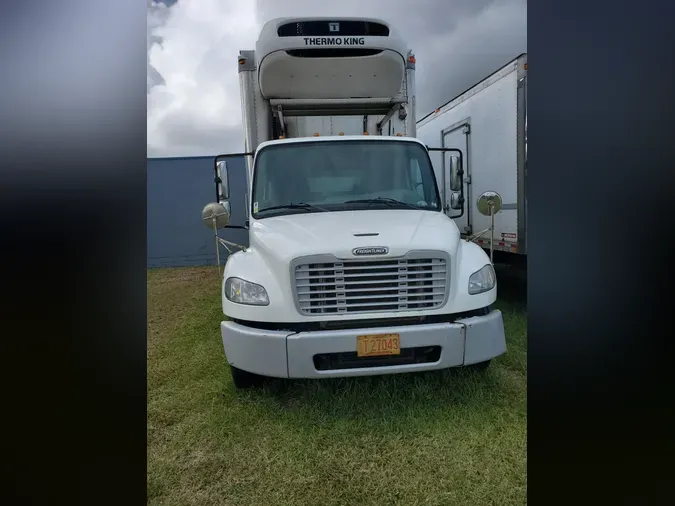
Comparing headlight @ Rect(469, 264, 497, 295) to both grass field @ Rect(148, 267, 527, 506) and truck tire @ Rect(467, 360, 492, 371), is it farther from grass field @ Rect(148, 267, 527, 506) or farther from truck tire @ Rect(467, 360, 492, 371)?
truck tire @ Rect(467, 360, 492, 371)

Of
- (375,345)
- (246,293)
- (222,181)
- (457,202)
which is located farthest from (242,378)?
(457,202)

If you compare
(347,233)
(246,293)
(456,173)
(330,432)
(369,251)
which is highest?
(456,173)

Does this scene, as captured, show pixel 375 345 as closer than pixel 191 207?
Yes

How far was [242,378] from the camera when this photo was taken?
2748 mm

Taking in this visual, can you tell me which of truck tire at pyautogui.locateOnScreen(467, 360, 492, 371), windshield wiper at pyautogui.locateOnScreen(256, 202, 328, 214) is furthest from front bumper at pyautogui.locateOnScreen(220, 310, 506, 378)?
windshield wiper at pyautogui.locateOnScreen(256, 202, 328, 214)

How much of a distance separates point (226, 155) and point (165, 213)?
90.8 inches

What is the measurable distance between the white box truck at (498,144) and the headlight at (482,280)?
53.5 inches

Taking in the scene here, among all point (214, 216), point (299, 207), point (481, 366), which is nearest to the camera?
point (481, 366)

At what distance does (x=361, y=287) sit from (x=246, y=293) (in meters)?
0.78

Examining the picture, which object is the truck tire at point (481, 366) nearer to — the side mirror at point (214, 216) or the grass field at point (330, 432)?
the grass field at point (330, 432)

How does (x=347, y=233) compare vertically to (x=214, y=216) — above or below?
below

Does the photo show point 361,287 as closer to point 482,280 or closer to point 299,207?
point 482,280
